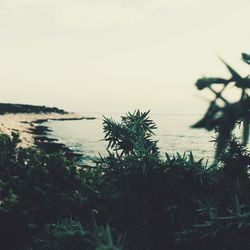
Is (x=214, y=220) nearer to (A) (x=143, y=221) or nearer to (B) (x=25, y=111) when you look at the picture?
(A) (x=143, y=221)

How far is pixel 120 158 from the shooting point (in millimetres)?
3273

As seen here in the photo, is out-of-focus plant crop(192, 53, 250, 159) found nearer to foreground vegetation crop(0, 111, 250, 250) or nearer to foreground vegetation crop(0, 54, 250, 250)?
foreground vegetation crop(0, 54, 250, 250)

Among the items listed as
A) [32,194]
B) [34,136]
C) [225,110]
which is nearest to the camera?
[225,110]

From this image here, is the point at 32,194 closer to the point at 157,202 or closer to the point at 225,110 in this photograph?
the point at 157,202

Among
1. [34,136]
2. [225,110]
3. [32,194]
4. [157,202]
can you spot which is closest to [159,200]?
[157,202]

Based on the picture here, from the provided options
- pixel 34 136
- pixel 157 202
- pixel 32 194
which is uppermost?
pixel 157 202

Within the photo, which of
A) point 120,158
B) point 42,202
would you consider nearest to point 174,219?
point 120,158

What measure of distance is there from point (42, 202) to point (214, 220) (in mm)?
4358

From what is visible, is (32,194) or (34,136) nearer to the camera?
(32,194)

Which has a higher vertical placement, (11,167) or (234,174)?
(234,174)

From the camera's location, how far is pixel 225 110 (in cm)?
97

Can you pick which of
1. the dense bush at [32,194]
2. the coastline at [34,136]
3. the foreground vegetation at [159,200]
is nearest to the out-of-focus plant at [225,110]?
the foreground vegetation at [159,200]

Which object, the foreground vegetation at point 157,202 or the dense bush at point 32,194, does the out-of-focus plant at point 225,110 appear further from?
the dense bush at point 32,194

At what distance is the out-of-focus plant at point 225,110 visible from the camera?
0.96 metres
